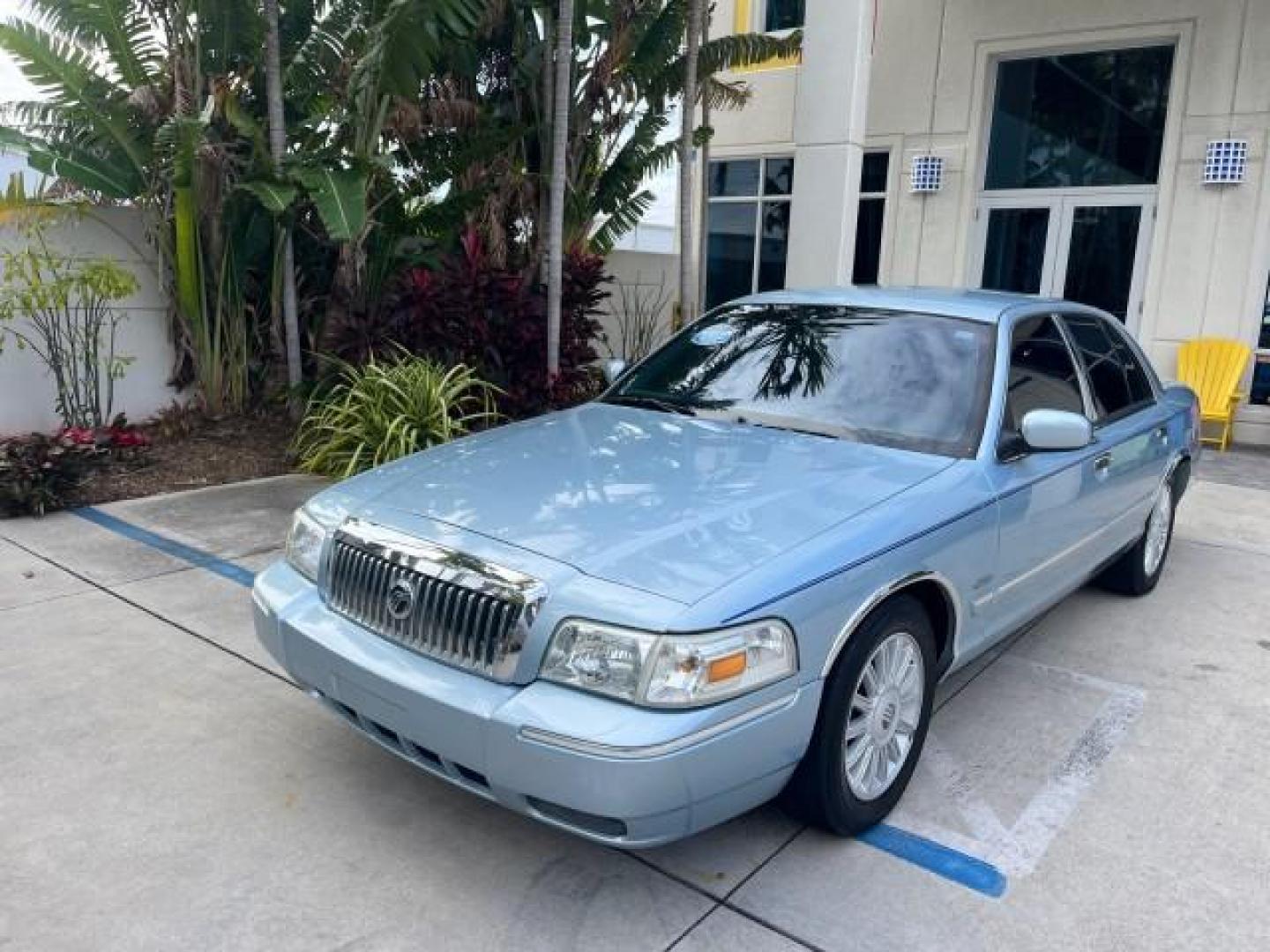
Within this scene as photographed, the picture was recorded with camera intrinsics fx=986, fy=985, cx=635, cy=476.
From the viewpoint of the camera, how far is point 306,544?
3.39 m

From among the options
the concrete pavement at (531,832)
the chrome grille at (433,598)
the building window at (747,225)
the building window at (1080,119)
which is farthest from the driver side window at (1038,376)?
the building window at (747,225)

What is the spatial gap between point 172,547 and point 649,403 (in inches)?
127

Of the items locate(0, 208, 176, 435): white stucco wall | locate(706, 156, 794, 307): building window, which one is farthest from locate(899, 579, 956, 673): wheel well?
locate(706, 156, 794, 307): building window

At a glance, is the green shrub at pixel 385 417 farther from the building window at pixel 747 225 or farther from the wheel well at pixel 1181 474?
the building window at pixel 747 225

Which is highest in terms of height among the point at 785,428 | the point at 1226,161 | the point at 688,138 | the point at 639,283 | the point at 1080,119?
the point at 1080,119

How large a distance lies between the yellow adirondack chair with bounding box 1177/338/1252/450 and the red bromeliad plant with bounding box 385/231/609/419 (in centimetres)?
701

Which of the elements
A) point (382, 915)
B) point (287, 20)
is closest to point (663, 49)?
point (287, 20)

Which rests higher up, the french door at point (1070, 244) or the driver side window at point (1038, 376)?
the french door at point (1070, 244)

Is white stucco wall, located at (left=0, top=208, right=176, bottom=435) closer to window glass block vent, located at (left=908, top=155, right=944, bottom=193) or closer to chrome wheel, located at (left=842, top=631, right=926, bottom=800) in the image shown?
chrome wheel, located at (left=842, top=631, right=926, bottom=800)

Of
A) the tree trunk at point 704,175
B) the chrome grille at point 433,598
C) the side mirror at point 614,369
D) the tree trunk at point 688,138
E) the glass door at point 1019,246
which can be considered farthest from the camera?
the glass door at point 1019,246

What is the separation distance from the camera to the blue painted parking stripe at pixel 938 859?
9.65ft

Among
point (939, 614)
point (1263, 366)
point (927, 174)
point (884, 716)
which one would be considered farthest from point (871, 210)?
point (884, 716)

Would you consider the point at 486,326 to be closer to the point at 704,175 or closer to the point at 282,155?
the point at 282,155

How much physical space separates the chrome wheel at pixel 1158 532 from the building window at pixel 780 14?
34.5ft
